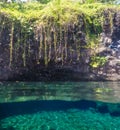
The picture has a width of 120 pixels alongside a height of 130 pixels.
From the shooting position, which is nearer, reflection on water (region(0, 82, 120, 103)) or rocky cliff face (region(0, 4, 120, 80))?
reflection on water (region(0, 82, 120, 103))

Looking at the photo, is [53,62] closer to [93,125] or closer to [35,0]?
[35,0]

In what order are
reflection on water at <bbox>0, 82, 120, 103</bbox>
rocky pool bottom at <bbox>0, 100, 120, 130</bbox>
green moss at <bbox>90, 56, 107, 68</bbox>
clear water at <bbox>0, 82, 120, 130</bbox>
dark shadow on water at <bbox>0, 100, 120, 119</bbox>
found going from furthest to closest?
green moss at <bbox>90, 56, 107, 68</bbox>
reflection on water at <bbox>0, 82, 120, 103</bbox>
dark shadow on water at <bbox>0, 100, 120, 119</bbox>
clear water at <bbox>0, 82, 120, 130</bbox>
rocky pool bottom at <bbox>0, 100, 120, 130</bbox>

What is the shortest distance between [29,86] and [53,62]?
1.57m

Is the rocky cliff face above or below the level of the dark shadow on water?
above

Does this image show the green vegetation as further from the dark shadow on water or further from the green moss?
the dark shadow on water

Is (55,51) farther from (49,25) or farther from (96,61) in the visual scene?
(96,61)

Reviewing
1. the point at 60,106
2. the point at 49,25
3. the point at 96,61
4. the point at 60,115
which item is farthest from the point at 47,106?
the point at 49,25

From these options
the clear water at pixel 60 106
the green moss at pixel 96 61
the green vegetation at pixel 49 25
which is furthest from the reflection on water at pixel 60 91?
the green vegetation at pixel 49 25

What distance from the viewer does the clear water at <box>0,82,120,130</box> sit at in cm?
841

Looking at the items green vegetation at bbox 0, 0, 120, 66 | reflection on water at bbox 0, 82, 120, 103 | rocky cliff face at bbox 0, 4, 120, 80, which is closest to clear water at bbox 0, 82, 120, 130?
reflection on water at bbox 0, 82, 120, 103

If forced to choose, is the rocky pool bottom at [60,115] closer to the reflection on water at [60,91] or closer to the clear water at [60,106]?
the clear water at [60,106]

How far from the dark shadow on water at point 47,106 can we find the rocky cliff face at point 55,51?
90.0 inches

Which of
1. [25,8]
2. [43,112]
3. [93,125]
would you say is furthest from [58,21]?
[93,125]

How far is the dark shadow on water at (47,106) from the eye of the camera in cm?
991
